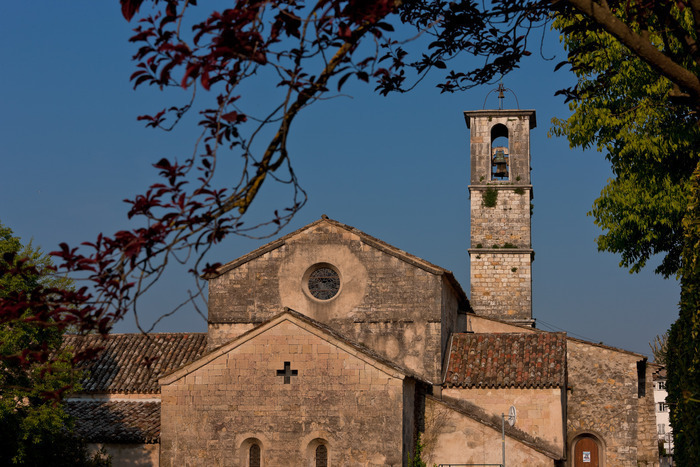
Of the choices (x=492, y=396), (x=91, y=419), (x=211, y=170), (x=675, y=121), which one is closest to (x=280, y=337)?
(x=492, y=396)

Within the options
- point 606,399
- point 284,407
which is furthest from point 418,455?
point 606,399

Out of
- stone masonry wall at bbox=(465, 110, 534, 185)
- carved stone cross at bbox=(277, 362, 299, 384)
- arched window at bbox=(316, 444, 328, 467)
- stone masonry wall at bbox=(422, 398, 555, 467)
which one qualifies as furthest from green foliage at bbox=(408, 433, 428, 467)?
stone masonry wall at bbox=(465, 110, 534, 185)

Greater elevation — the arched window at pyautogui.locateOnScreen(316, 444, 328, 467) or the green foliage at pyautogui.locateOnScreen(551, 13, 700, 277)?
the green foliage at pyautogui.locateOnScreen(551, 13, 700, 277)

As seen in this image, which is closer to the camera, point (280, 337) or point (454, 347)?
point (280, 337)

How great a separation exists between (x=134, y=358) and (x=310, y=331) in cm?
1113

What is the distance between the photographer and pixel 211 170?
18.8 feet

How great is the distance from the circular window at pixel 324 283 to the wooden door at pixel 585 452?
413 inches

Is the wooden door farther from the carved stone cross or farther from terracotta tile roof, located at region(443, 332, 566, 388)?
the carved stone cross

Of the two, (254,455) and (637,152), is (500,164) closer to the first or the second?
(637,152)

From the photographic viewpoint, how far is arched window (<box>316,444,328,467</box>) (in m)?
23.1

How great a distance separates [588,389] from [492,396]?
19.4 ft

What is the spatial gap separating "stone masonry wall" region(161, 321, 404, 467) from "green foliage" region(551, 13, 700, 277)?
7.67 metres

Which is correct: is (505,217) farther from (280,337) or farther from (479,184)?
(280,337)

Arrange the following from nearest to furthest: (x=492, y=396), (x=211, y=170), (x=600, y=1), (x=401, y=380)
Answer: (x=211, y=170) < (x=600, y=1) < (x=401, y=380) < (x=492, y=396)
